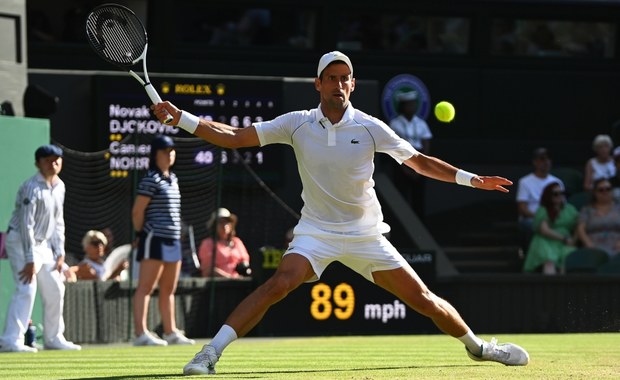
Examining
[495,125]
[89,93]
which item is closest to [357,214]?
[89,93]

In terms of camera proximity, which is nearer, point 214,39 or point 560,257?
point 560,257

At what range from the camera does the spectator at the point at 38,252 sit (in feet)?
43.1

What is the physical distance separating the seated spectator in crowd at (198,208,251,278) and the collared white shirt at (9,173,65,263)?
3.32m

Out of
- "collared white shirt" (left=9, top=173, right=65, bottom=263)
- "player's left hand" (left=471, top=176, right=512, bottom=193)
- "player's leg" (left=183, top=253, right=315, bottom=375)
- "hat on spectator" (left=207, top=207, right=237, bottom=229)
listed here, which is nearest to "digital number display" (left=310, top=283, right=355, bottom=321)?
"hat on spectator" (left=207, top=207, right=237, bottom=229)

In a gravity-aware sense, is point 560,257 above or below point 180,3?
below

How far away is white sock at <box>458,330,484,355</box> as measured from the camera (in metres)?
9.46

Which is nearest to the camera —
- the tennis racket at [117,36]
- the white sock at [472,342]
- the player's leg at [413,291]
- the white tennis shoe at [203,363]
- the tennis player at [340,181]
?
the white tennis shoe at [203,363]

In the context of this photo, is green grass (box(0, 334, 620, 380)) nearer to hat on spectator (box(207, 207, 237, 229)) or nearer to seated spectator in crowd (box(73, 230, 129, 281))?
seated spectator in crowd (box(73, 230, 129, 281))

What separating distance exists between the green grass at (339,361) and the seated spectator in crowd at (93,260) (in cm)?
211

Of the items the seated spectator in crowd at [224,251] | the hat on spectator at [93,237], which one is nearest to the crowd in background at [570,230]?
the seated spectator in crowd at [224,251]

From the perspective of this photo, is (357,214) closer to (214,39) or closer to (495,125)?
(214,39)

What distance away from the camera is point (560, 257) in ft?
58.3

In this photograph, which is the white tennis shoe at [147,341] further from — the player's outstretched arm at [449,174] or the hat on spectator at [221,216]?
the player's outstretched arm at [449,174]

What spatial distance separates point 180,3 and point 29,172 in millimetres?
6786
